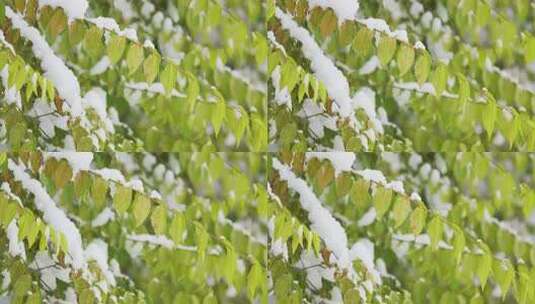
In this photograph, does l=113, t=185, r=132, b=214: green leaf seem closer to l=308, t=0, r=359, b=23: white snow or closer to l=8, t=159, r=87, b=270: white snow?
l=8, t=159, r=87, b=270: white snow

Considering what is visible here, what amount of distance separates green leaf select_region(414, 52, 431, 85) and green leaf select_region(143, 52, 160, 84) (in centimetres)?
74

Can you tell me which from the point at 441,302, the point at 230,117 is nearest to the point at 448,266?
the point at 441,302

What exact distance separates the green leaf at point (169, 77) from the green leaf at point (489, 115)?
89 cm

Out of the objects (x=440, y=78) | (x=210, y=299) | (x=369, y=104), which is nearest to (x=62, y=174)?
(x=210, y=299)

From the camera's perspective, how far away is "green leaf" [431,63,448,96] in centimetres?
226

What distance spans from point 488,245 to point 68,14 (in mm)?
1374

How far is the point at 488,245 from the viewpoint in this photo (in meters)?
2.27

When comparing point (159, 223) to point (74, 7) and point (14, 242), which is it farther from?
point (74, 7)

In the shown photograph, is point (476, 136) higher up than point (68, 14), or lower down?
lower down

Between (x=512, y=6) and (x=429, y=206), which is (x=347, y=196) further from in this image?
(x=512, y=6)

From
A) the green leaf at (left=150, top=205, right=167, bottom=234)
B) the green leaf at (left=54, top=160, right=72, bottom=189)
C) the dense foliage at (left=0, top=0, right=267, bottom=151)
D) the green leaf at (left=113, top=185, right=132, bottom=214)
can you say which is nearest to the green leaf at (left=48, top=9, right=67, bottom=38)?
the dense foliage at (left=0, top=0, right=267, bottom=151)

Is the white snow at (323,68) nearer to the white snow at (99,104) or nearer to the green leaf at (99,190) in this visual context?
the white snow at (99,104)

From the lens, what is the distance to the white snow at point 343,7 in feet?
7.53

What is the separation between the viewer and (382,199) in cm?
229
